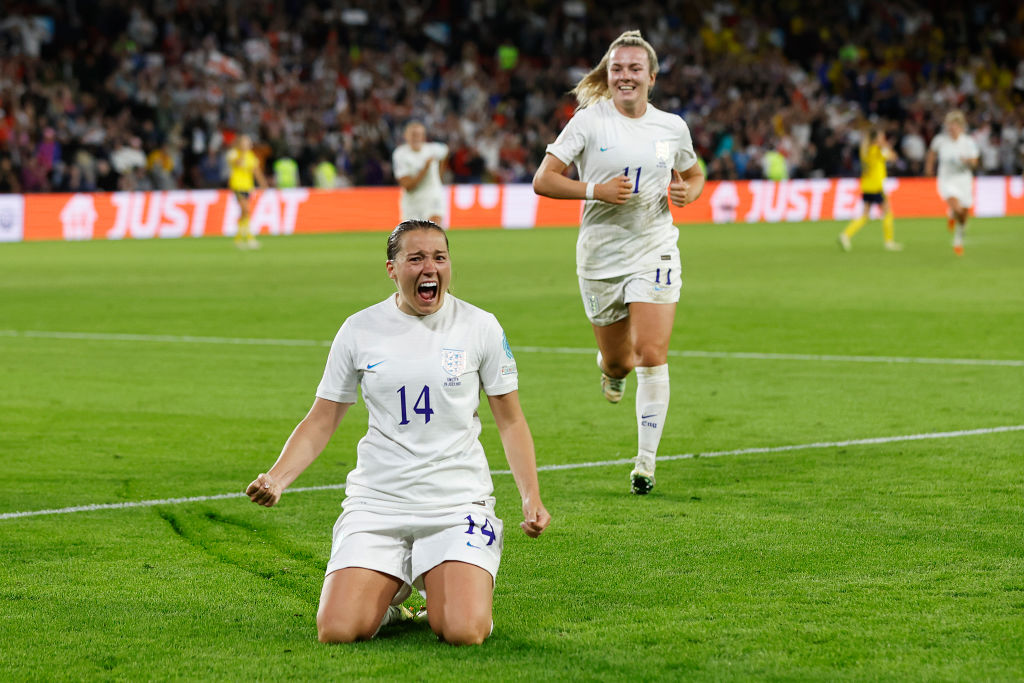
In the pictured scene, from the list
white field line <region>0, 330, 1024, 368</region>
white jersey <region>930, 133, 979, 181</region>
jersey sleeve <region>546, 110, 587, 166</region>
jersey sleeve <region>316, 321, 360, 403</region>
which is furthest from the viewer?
white jersey <region>930, 133, 979, 181</region>

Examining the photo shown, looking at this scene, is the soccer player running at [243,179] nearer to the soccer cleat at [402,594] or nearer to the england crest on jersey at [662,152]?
the england crest on jersey at [662,152]

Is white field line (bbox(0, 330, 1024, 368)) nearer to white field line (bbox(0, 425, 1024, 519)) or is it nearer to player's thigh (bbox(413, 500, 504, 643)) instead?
white field line (bbox(0, 425, 1024, 519))

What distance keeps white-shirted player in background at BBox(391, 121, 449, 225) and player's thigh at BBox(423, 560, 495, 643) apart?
1643cm

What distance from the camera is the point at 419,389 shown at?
16.6ft

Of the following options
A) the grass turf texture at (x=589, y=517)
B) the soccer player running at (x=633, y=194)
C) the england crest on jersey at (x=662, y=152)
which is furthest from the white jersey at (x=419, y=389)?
the england crest on jersey at (x=662, y=152)

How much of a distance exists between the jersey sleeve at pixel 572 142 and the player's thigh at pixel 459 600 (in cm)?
341

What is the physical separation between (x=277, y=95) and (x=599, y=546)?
32557 millimetres

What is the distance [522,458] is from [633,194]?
→ 3267 mm

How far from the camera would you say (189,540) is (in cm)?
644

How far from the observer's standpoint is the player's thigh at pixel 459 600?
4824 mm

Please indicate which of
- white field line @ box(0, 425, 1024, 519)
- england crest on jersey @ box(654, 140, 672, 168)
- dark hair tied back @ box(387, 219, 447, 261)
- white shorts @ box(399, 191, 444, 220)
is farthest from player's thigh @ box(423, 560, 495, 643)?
white shorts @ box(399, 191, 444, 220)

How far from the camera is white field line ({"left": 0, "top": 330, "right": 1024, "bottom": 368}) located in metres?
12.2

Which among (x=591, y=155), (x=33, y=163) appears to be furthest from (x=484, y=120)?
(x=591, y=155)

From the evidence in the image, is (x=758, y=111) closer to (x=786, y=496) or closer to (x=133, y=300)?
(x=133, y=300)
